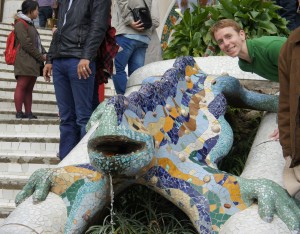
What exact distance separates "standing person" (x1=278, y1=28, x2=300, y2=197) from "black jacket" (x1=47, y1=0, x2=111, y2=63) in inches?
78.8

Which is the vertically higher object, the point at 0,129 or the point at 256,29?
the point at 256,29

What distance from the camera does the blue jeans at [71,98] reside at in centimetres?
569

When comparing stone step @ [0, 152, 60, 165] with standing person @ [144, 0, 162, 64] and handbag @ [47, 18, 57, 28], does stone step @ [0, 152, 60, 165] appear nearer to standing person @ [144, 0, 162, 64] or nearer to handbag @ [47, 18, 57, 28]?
standing person @ [144, 0, 162, 64]

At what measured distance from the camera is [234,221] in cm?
365

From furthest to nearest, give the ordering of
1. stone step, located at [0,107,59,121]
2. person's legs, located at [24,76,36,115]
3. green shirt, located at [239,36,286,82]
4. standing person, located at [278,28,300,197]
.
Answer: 1. stone step, located at [0,107,59,121]
2. person's legs, located at [24,76,36,115]
3. green shirt, located at [239,36,286,82]
4. standing person, located at [278,28,300,197]

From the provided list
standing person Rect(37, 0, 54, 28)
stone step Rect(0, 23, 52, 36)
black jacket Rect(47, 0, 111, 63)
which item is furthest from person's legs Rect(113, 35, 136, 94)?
standing person Rect(37, 0, 54, 28)

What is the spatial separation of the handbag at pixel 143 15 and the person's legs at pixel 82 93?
5.96 feet

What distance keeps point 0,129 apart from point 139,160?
16.0 ft

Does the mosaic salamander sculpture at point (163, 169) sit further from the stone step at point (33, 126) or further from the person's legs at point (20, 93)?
the person's legs at point (20, 93)

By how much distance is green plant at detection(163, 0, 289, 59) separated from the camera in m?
6.28

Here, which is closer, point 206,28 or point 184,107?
point 184,107

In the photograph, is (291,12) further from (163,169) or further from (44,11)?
(44,11)

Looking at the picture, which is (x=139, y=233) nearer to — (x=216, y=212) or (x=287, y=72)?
(x=216, y=212)

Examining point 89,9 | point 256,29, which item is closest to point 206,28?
point 256,29
